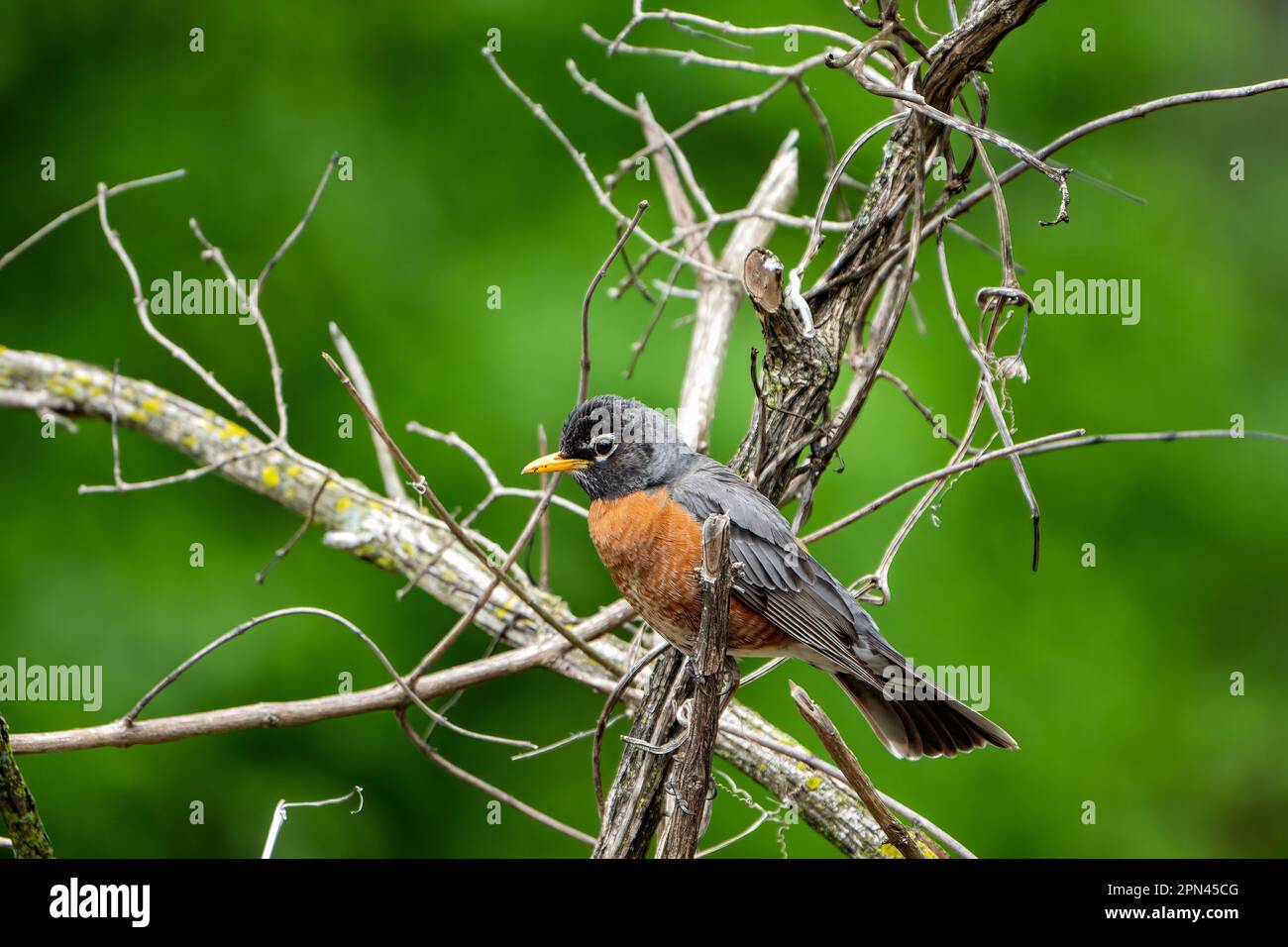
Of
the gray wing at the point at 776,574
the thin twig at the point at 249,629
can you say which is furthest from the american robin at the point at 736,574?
the thin twig at the point at 249,629

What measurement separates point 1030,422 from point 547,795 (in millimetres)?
2940

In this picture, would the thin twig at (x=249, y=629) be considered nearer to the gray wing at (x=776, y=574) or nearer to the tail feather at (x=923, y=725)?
the gray wing at (x=776, y=574)

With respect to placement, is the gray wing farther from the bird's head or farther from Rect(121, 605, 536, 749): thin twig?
Rect(121, 605, 536, 749): thin twig

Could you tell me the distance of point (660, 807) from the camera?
Result: 2.99 metres

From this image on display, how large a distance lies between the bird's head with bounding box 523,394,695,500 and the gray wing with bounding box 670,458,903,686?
113mm

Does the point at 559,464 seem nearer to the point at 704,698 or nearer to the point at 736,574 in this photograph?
the point at 736,574

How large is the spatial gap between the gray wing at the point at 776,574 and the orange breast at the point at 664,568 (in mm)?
45

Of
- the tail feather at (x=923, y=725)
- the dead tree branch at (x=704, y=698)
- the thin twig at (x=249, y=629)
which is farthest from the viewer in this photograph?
the tail feather at (x=923, y=725)

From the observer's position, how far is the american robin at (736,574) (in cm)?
312

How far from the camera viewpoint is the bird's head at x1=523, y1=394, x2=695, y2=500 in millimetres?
3383

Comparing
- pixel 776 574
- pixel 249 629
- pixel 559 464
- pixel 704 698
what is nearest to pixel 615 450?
pixel 559 464

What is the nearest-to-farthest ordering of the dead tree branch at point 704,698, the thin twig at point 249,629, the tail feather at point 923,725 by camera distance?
1. the dead tree branch at point 704,698
2. the thin twig at point 249,629
3. the tail feather at point 923,725

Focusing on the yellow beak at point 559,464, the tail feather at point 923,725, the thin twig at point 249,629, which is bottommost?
the tail feather at point 923,725

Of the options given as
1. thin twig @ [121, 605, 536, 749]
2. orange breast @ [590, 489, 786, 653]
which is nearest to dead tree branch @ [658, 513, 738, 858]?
orange breast @ [590, 489, 786, 653]
